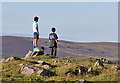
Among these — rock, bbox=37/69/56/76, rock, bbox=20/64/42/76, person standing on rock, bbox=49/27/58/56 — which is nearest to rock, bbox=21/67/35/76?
rock, bbox=20/64/42/76

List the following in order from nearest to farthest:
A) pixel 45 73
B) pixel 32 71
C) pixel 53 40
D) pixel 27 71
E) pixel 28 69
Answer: pixel 45 73 → pixel 32 71 → pixel 27 71 → pixel 28 69 → pixel 53 40

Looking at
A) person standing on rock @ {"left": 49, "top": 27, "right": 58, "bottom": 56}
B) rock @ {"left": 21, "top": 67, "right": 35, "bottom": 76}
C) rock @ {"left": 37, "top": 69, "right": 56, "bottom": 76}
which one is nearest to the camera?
rock @ {"left": 37, "top": 69, "right": 56, "bottom": 76}

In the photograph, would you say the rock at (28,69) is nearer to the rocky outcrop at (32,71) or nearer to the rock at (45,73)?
the rocky outcrop at (32,71)

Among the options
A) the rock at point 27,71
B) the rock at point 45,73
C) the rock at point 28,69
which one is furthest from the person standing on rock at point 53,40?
the rock at point 45,73

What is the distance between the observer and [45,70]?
20641 mm

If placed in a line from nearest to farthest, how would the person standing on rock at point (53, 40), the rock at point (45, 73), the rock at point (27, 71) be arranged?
the rock at point (45, 73)
the rock at point (27, 71)
the person standing on rock at point (53, 40)

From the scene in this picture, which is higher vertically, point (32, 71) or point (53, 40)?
point (53, 40)

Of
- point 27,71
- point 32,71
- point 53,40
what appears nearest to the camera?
point 32,71

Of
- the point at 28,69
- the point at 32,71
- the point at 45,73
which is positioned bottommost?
the point at 45,73

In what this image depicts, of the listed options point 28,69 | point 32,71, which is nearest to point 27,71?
point 28,69

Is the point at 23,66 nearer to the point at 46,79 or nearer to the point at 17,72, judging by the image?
the point at 17,72

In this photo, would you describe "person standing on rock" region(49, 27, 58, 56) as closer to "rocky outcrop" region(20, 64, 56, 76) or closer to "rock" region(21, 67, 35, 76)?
"rocky outcrop" region(20, 64, 56, 76)

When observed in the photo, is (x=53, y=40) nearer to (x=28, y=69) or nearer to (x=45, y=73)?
(x=28, y=69)

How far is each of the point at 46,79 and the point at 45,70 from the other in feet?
5.71
